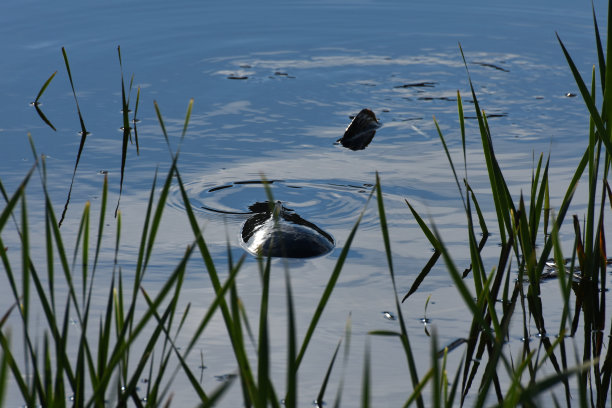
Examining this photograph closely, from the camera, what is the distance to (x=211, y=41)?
16.5 feet

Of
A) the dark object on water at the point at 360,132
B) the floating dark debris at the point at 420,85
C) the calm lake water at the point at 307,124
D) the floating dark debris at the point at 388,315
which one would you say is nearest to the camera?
the floating dark debris at the point at 388,315

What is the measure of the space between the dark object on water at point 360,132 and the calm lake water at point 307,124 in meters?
0.05

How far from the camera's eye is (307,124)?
361 centimetres

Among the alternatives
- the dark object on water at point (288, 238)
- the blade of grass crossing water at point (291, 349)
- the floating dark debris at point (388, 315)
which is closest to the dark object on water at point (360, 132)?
the dark object on water at point (288, 238)

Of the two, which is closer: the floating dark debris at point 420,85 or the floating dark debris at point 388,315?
the floating dark debris at point 388,315

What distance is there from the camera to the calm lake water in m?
2.04

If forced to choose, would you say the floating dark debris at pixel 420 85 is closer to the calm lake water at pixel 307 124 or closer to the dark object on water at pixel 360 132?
the calm lake water at pixel 307 124

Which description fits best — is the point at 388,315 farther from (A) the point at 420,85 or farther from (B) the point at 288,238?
(A) the point at 420,85

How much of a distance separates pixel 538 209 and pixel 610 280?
28.8 inches

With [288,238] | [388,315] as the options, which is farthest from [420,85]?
[388,315]

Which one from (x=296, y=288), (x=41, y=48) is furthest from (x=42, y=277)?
(x=41, y=48)

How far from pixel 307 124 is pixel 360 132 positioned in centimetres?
29

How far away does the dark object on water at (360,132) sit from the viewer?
3346 mm

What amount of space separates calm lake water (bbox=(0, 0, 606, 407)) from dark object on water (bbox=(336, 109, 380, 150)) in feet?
0.17
